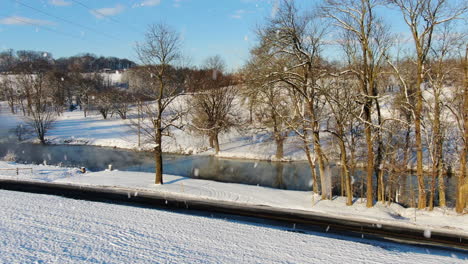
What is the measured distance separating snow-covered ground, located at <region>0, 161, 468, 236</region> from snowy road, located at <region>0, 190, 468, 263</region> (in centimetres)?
373

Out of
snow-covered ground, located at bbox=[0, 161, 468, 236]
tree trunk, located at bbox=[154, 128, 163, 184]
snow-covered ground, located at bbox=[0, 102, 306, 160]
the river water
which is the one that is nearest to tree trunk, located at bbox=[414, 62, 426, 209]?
snow-covered ground, located at bbox=[0, 161, 468, 236]

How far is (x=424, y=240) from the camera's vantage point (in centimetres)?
1384

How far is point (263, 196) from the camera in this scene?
68.4 ft

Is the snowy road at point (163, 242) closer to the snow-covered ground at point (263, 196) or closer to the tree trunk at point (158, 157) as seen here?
the snow-covered ground at point (263, 196)

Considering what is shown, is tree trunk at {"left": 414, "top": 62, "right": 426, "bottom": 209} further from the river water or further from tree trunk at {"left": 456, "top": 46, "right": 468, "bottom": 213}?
the river water

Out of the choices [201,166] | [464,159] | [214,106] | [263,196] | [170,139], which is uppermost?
[214,106]

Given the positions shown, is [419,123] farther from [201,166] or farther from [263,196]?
[201,166]

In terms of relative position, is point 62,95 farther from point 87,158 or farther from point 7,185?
point 7,185

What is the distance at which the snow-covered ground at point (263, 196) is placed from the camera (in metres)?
16.1

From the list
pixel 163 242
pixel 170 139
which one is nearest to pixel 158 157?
pixel 163 242

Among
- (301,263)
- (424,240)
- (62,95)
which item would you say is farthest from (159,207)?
(62,95)

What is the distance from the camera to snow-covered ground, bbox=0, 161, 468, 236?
52.7 ft

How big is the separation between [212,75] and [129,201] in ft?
104

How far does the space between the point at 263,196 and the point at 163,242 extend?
9.92 metres
